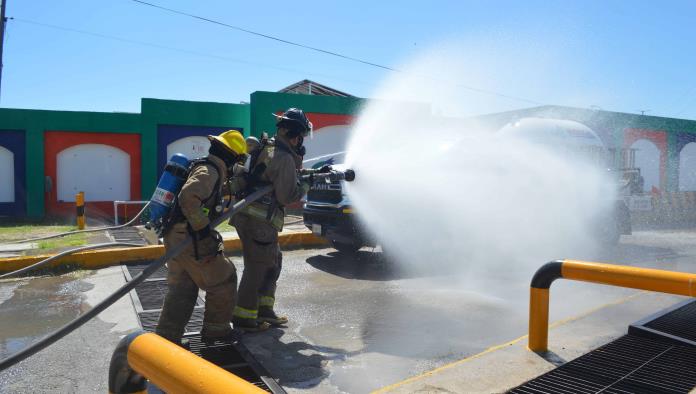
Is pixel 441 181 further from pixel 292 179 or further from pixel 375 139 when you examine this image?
pixel 292 179

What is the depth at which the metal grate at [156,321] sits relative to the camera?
463cm

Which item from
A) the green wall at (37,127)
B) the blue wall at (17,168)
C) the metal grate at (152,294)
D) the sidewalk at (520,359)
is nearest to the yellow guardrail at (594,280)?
the sidewalk at (520,359)

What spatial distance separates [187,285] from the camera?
3971 millimetres

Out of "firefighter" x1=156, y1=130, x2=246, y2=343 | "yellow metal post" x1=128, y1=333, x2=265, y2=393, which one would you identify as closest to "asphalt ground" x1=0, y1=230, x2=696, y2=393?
"firefighter" x1=156, y1=130, x2=246, y2=343

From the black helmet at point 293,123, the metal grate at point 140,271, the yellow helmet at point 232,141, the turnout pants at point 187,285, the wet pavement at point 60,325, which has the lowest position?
the wet pavement at point 60,325

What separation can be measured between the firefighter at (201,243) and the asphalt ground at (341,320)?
1.78ft

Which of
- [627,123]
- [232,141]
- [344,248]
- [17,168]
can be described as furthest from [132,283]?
[627,123]

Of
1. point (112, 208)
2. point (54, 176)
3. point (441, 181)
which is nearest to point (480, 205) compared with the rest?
point (441, 181)

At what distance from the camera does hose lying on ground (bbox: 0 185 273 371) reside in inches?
108

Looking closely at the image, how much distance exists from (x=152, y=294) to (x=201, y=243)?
2.59 metres

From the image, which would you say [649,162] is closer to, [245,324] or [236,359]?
[245,324]

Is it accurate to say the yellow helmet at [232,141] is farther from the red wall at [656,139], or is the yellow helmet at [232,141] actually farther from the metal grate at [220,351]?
the red wall at [656,139]

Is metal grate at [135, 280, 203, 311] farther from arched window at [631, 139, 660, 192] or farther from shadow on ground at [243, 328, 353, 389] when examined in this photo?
arched window at [631, 139, 660, 192]

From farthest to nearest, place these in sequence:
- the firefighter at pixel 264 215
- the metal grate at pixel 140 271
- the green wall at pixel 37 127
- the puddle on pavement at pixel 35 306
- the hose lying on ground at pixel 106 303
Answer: the green wall at pixel 37 127
the metal grate at pixel 140 271
the puddle on pavement at pixel 35 306
the firefighter at pixel 264 215
the hose lying on ground at pixel 106 303
